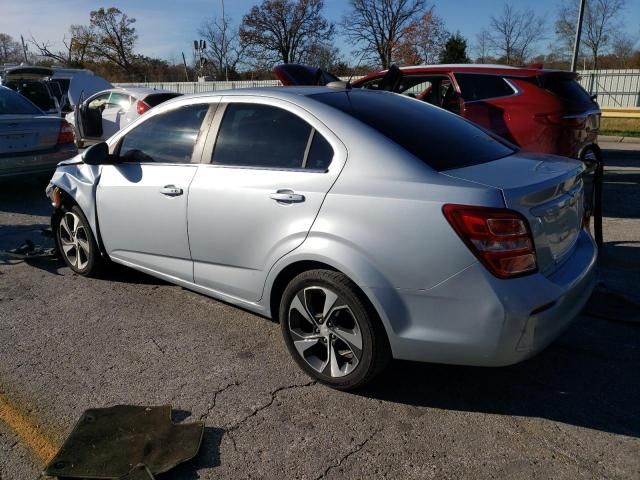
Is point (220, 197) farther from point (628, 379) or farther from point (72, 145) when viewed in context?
point (72, 145)

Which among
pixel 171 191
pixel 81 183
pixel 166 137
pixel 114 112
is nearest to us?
pixel 171 191

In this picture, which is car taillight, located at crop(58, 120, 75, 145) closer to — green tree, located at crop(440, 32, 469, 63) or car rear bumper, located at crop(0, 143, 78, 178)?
car rear bumper, located at crop(0, 143, 78, 178)

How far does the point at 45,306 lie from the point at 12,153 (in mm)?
4173

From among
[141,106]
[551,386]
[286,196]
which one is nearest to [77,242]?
[286,196]

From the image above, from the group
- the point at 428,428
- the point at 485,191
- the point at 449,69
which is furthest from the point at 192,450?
the point at 449,69

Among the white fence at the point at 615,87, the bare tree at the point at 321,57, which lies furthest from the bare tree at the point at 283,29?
the white fence at the point at 615,87

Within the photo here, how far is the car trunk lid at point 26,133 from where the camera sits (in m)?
7.41

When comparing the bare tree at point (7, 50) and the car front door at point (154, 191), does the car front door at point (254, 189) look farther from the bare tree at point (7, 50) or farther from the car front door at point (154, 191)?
the bare tree at point (7, 50)

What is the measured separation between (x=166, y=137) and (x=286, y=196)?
55.5 inches

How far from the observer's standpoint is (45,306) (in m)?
4.29

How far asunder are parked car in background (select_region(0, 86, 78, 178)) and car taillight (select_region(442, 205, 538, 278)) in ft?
22.9

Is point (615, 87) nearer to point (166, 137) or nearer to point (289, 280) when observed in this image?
point (166, 137)

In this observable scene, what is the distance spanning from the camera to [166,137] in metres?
4.03

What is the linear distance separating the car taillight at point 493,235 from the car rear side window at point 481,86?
4650mm
